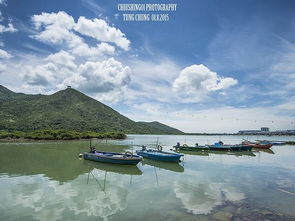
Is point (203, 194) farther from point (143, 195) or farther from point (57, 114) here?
point (57, 114)

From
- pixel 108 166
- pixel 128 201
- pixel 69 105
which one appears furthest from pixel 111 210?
pixel 69 105

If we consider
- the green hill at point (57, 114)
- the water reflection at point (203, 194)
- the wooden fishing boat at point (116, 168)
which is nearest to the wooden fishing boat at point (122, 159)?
the wooden fishing boat at point (116, 168)

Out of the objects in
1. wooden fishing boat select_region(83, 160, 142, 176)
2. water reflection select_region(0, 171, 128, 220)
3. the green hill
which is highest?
the green hill

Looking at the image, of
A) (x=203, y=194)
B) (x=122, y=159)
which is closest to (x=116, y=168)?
(x=122, y=159)

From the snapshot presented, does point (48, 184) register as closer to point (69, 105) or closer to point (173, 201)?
point (173, 201)

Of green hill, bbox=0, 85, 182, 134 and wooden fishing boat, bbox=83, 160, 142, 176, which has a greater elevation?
green hill, bbox=0, 85, 182, 134

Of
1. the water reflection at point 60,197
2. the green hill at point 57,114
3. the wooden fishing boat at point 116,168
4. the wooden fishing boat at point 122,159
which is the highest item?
the green hill at point 57,114

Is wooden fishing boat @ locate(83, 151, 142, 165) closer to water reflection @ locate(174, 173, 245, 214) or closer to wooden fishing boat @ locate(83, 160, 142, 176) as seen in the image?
wooden fishing boat @ locate(83, 160, 142, 176)

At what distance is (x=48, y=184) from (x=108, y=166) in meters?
10.1

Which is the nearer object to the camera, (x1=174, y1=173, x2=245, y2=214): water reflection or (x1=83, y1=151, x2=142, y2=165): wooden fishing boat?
(x1=174, y1=173, x2=245, y2=214): water reflection

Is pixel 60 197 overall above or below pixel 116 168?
below

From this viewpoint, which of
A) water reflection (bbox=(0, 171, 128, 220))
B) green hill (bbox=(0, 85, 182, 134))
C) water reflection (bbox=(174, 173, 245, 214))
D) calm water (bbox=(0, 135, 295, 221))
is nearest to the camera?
calm water (bbox=(0, 135, 295, 221))

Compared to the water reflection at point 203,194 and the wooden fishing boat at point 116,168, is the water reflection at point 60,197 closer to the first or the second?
the wooden fishing boat at point 116,168

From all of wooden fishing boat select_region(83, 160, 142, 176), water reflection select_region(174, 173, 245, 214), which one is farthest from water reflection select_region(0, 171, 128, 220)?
water reflection select_region(174, 173, 245, 214)
